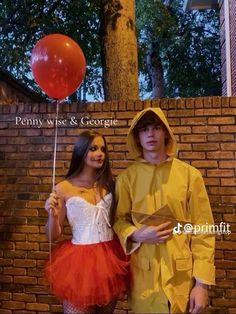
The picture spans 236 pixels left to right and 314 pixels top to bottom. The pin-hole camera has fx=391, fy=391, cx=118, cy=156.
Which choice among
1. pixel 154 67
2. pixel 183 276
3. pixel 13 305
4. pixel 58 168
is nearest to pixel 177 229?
pixel 183 276

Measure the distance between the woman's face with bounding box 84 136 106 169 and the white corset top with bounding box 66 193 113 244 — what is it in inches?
7.5

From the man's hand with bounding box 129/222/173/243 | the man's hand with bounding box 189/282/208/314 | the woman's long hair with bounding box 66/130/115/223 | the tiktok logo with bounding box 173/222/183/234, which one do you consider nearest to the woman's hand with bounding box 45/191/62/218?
the woman's long hair with bounding box 66/130/115/223

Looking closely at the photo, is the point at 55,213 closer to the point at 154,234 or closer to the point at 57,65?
the point at 154,234

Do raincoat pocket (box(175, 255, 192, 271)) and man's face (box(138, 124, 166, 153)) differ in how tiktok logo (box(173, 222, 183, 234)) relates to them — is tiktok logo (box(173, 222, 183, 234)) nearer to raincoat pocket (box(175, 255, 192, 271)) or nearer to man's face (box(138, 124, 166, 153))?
raincoat pocket (box(175, 255, 192, 271))

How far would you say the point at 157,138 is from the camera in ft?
6.61

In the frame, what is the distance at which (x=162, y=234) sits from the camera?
1.91 meters

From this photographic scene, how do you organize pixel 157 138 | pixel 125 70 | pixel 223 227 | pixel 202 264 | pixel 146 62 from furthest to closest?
1. pixel 146 62
2. pixel 125 70
3. pixel 223 227
4. pixel 157 138
5. pixel 202 264

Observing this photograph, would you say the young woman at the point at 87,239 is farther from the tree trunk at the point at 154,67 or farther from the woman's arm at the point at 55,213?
the tree trunk at the point at 154,67

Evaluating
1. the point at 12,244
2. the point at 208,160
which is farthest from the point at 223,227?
the point at 12,244

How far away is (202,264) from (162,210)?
32 centimetres

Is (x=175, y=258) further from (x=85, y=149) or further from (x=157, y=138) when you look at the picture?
(x=85, y=149)

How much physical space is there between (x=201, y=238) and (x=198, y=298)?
0.93 ft

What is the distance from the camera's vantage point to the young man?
1905 millimetres

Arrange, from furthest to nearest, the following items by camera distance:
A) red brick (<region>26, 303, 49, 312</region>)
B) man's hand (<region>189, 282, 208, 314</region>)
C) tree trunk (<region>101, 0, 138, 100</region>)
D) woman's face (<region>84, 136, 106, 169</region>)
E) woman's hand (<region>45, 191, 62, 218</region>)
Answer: tree trunk (<region>101, 0, 138, 100</region>) < red brick (<region>26, 303, 49, 312</region>) < woman's face (<region>84, 136, 106, 169</region>) < woman's hand (<region>45, 191, 62, 218</region>) < man's hand (<region>189, 282, 208, 314</region>)
